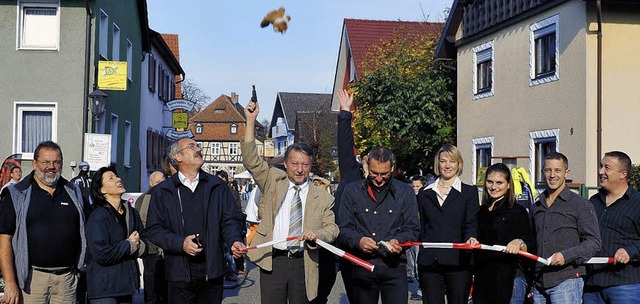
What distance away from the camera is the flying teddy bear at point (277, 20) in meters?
8.54

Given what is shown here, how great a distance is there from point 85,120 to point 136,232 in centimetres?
1651

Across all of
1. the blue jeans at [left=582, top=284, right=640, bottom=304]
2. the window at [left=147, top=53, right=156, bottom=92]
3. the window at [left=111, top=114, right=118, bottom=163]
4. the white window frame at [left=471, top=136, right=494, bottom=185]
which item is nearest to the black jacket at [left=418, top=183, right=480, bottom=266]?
the blue jeans at [left=582, top=284, right=640, bottom=304]

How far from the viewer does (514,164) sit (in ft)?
73.3

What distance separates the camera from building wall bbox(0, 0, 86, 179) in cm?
2234

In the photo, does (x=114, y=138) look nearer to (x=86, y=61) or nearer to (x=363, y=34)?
(x=86, y=61)

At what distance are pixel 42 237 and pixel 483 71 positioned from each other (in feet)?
67.3

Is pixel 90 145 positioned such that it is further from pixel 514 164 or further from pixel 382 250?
pixel 382 250

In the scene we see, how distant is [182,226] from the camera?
6.49m

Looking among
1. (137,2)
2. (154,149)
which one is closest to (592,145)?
(137,2)

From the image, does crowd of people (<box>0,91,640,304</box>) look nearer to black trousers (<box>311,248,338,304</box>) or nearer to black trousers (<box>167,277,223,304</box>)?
black trousers (<box>167,277,223,304</box>)

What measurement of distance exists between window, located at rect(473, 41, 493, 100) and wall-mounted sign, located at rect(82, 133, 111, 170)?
475 inches

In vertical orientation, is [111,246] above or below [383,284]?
above

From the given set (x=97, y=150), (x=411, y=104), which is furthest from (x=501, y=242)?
(x=411, y=104)

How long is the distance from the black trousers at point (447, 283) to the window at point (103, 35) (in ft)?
62.3
